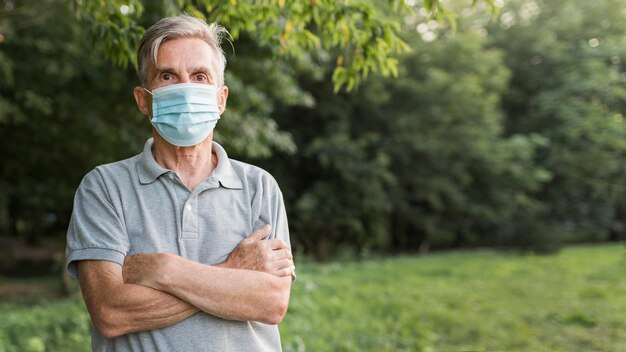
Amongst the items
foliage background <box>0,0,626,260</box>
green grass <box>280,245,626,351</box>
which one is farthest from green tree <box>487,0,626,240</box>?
green grass <box>280,245,626,351</box>

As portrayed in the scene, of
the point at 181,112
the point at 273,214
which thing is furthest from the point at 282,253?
the point at 181,112

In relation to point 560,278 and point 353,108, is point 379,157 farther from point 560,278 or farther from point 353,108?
point 560,278

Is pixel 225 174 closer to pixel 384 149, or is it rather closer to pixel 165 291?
pixel 165 291

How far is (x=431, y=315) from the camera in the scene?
29.5ft

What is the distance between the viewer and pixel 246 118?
854 centimetres

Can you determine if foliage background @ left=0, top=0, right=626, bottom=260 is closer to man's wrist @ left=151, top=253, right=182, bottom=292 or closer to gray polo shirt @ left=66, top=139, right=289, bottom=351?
gray polo shirt @ left=66, top=139, right=289, bottom=351

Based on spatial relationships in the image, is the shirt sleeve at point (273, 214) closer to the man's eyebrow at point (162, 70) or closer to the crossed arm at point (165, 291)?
the crossed arm at point (165, 291)

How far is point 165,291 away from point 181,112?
58 cm

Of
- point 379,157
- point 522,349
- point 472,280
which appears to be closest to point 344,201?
point 379,157

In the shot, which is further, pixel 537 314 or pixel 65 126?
pixel 65 126

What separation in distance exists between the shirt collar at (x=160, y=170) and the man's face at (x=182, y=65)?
16cm

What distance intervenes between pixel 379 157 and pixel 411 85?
265cm

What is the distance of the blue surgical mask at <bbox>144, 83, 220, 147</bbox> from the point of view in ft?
6.73

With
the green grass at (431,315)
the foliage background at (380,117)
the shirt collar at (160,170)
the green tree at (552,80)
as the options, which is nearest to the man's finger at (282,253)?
the shirt collar at (160,170)
